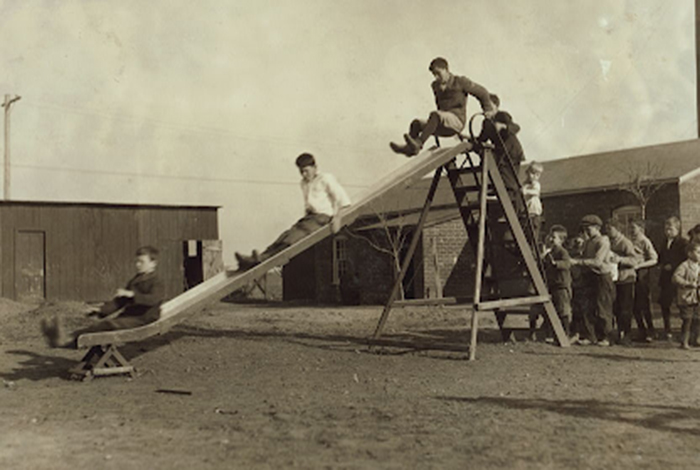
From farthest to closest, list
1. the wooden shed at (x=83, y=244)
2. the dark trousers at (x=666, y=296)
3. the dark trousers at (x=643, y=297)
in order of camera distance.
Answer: the wooden shed at (x=83, y=244), the dark trousers at (x=666, y=296), the dark trousers at (x=643, y=297)

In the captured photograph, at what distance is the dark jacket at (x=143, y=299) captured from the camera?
7.78m

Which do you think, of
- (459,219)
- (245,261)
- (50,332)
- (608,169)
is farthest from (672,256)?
(608,169)

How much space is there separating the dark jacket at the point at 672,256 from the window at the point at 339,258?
17.4 metres

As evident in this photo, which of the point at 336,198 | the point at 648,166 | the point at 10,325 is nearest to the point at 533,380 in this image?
the point at 336,198

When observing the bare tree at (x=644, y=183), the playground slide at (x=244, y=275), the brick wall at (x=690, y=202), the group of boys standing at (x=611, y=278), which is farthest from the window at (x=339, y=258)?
the playground slide at (x=244, y=275)

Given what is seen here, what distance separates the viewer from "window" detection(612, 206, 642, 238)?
21734 millimetres

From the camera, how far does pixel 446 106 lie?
949 centimetres

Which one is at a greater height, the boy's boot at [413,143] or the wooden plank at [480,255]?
the boy's boot at [413,143]

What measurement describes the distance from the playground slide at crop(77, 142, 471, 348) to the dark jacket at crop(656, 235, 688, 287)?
377cm

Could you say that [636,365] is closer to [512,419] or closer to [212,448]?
[512,419]

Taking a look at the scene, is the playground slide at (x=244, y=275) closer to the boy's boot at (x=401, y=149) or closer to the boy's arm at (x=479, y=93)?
the boy's boot at (x=401, y=149)

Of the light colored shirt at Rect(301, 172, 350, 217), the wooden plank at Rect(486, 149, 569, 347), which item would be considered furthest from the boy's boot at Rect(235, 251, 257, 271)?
the wooden plank at Rect(486, 149, 569, 347)

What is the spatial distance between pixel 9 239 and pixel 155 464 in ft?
79.6

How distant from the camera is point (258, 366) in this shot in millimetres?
8977
